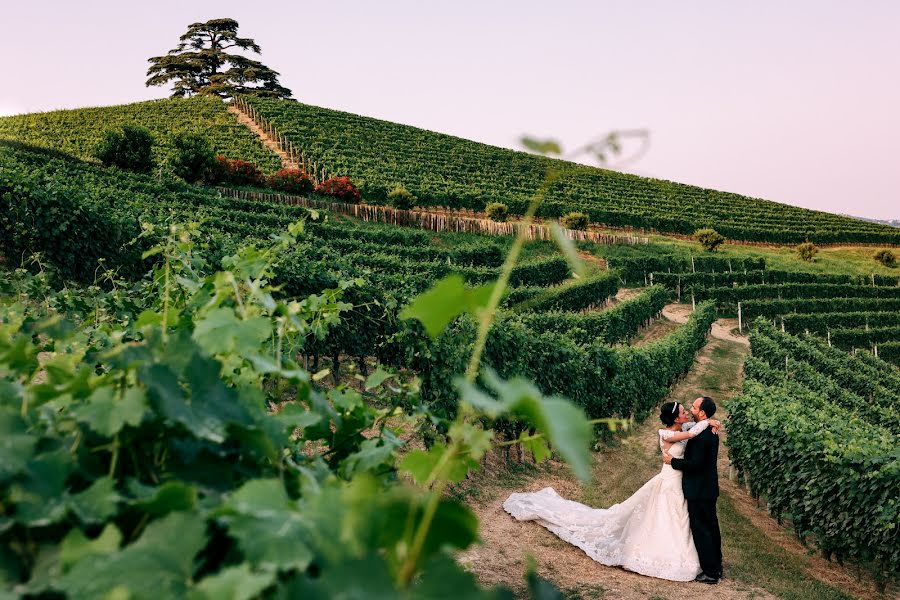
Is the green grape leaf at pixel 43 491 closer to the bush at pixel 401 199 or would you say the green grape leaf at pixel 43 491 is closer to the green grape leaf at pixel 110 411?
the green grape leaf at pixel 110 411

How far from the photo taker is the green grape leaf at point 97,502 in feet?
2.65

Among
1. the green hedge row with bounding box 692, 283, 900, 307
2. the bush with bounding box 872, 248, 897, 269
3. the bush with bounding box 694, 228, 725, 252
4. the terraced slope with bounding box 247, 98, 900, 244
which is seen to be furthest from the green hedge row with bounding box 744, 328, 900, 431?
the bush with bounding box 872, 248, 897, 269

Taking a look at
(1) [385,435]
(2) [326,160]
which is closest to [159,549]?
(1) [385,435]

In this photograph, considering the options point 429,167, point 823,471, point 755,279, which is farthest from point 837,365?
point 429,167

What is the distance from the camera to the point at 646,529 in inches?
294

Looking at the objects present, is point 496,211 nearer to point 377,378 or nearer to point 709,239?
point 709,239

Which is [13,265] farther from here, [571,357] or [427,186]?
[427,186]

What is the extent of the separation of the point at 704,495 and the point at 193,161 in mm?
29091

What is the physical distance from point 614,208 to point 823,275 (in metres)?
15.4

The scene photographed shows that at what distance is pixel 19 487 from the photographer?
0.82 meters

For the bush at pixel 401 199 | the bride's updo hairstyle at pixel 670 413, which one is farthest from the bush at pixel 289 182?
the bride's updo hairstyle at pixel 670 413

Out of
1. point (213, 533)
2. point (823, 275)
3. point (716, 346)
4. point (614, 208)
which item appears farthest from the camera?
point (614, 208)

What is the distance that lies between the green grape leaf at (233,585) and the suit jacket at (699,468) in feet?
23.3

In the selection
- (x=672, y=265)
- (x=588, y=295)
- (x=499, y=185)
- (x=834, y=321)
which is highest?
(x=499, y=185)
